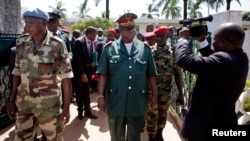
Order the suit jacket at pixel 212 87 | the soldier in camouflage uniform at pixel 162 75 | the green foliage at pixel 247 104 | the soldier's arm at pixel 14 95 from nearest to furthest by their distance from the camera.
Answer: the suit jacket at pixel 212 87
the soldier's arm at pixel 14 95
the soldier in camouflage uniform at pixel 162 75
the green foliage at pixel 247 104

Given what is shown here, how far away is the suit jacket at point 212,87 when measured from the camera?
2086 mm

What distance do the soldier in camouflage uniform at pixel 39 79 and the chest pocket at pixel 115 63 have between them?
17.9 inches

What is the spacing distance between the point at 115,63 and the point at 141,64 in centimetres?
28

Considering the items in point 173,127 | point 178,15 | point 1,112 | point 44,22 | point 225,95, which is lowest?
point 173,127

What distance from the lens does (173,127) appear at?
16.7 ft

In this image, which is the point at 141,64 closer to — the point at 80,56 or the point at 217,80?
the point at 217,80

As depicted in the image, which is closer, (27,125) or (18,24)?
(27,125)

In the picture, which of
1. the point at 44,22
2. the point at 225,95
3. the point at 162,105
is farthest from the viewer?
the point at 162,105

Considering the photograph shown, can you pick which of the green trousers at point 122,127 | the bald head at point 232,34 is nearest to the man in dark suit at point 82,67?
the green trousers at point 122,127

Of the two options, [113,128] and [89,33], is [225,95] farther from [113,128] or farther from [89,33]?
[89,33]

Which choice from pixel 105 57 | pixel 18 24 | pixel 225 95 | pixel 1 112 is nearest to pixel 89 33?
pixel 18 24

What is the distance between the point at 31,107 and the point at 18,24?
11.9 ft

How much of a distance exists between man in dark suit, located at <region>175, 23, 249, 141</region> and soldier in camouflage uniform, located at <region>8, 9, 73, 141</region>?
47.0 inches

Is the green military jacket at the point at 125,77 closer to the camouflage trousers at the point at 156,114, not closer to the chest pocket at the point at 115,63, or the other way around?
Answer: the chest pocket at the point at 115,63
